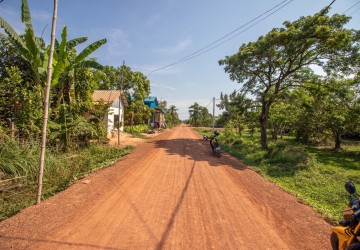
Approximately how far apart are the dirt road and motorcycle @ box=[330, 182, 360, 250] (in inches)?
24.6

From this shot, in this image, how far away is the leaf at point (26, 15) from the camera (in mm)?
8771

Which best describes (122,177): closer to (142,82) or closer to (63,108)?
(63,108)

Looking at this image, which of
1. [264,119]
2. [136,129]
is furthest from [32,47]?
[136,129]

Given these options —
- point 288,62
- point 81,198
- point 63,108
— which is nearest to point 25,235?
point 81,198

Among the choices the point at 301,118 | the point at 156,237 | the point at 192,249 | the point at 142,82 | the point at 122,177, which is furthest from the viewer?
the point at 142,82

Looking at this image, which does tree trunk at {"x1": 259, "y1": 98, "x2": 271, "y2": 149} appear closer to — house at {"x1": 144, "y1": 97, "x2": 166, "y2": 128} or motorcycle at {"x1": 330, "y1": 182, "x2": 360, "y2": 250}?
motorcycle at {"x1": 330, "y1": 182, "x2": 360, "y2": 250}

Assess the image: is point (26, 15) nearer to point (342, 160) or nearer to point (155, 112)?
point (342, 160)

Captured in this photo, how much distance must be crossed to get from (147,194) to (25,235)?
275 cm

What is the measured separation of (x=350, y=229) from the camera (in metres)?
3.15

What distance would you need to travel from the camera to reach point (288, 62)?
1506 centimetres

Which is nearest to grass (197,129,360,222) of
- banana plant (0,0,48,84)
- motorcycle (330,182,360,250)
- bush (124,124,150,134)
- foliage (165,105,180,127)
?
motorcycle (330,182,360,250)

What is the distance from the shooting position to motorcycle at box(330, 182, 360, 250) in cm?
295

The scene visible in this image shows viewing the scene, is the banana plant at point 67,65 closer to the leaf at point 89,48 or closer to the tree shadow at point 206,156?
the leaf at point 89,48

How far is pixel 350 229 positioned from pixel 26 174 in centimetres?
775
